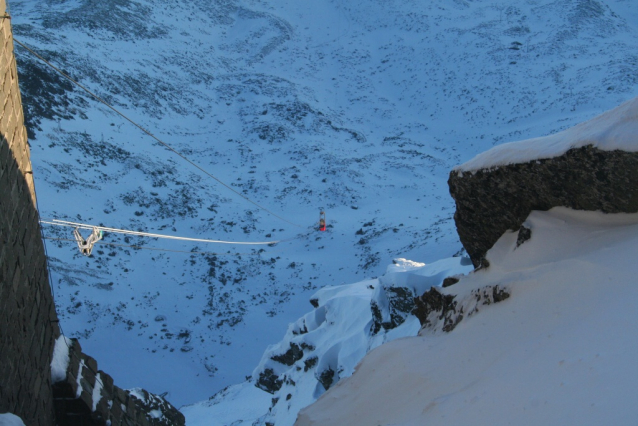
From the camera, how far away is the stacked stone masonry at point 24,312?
3884 mm

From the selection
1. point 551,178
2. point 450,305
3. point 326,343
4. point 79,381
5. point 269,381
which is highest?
point 551,178

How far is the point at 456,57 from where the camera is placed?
4778 centimetres

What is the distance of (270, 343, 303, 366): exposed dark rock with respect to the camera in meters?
13.0

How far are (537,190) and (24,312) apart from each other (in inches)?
216

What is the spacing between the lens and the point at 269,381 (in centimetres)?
1370

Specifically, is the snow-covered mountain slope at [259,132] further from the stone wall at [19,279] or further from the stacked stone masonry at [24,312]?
the stone wall at [19,279]

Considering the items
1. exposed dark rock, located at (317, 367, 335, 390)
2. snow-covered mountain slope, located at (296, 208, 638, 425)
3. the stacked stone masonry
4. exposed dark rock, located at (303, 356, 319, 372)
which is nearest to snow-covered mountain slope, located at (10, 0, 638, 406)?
exposed dark rock, located at (303, 356, 319, 372)

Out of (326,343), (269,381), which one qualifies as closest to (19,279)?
(326,343)

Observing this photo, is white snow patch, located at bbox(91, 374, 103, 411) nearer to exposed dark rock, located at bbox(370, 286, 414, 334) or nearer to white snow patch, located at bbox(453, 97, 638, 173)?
white snow patch, located at bbox(453, 97, 638, 173)

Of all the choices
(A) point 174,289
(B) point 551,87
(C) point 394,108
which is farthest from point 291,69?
(A) point 174,289

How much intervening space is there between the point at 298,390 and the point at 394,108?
116 feet

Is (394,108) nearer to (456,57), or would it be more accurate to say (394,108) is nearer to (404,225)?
(456,57)

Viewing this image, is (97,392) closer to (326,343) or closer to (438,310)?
(438,310)

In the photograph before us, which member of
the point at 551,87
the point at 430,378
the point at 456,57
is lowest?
the point at 430,378
